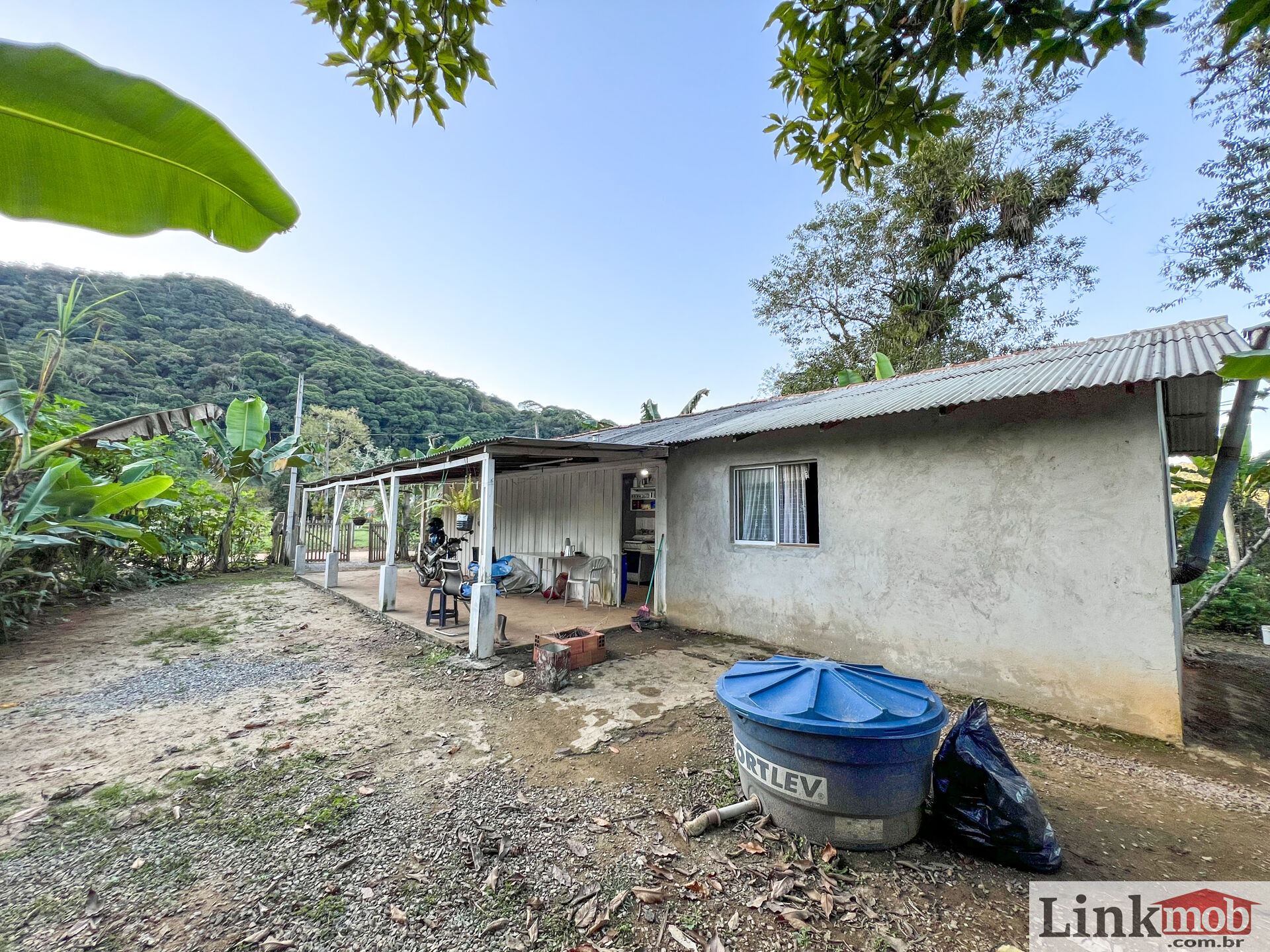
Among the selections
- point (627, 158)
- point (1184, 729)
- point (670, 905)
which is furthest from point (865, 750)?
point (627, 158)

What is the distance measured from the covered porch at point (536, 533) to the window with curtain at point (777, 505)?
145 centimetres

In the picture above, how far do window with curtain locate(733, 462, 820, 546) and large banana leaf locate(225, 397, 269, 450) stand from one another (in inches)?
472

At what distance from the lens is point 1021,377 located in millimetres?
4754

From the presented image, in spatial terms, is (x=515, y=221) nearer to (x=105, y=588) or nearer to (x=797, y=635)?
(x=105, y=588)

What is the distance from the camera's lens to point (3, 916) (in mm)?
2004

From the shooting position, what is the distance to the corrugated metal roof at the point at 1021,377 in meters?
3.78

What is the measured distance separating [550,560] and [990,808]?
8.34 metres

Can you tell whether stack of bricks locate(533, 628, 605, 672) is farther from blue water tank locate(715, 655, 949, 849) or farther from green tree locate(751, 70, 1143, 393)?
green tree locate(751, 70, 1143, 393)

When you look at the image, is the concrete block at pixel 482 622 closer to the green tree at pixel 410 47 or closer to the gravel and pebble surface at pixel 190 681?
the gravel and pebble surface at pixel 190 681

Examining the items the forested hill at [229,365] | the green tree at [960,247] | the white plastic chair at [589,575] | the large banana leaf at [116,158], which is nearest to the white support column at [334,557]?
the white plastic chair at [589,575]

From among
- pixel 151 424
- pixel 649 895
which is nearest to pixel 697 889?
pixel 649 895

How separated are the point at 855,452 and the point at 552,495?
644 centimetres

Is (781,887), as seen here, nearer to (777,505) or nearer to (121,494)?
(777,505)

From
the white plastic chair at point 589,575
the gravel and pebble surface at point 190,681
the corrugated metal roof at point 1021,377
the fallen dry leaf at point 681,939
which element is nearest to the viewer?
the fallen dry leaf at point 681,939
